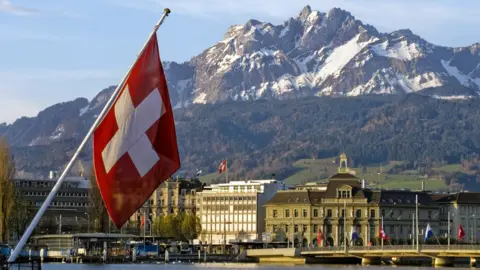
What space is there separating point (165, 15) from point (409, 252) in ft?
425

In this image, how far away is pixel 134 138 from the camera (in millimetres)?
27828

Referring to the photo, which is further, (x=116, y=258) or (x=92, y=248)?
(x=92, y=248)

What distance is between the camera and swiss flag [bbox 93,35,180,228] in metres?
27.7

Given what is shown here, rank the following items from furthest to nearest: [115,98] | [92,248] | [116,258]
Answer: [92,248] < [116,258] < [115,98]

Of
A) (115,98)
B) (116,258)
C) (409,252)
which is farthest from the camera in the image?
(116,258)

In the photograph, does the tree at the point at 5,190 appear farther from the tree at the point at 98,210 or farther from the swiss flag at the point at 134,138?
the swiss flag at the point at 134,138

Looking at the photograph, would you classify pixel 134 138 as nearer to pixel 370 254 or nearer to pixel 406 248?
pixel 406 248

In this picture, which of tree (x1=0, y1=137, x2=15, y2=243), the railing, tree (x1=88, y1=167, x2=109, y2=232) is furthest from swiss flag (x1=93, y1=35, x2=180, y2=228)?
tree (x1=88, y1=167, x2=109, y2=232)

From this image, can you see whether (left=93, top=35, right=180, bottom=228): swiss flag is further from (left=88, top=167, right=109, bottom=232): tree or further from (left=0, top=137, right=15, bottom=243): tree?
(left=88, top=167, right=109, bottom=232): tree

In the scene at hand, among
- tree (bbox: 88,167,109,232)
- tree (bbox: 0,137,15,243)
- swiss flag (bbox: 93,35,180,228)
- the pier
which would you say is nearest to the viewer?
swiss flag (bbox: 93,35,180,228)

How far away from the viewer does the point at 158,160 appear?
28.0 m

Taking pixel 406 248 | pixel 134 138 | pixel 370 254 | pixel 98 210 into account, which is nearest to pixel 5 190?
pixel 98 210

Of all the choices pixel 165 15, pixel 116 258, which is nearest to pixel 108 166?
pixel 165 15

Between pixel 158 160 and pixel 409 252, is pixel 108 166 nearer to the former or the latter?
pixel 158 160
